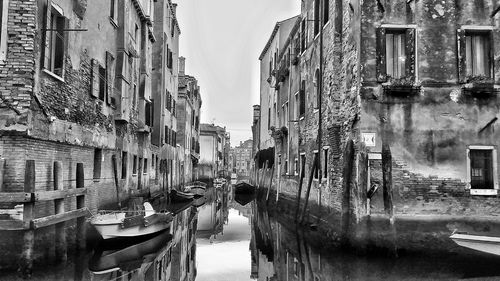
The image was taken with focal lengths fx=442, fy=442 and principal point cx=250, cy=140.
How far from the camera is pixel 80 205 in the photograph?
11.1 meters

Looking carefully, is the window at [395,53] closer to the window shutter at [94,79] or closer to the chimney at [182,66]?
the window shutter at [94,79]

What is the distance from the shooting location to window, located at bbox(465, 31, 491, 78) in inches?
449

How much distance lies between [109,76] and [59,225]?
706 cm

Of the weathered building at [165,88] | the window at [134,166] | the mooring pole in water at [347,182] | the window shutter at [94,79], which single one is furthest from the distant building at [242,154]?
the mooring pole in water at [347,182]

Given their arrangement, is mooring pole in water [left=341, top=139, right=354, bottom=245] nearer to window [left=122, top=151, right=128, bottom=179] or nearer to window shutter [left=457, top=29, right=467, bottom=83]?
window shutter [left=457, top=29, right=467, bottom=83]

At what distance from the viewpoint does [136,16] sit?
19312 mm

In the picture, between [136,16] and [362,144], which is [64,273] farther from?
[136,16]

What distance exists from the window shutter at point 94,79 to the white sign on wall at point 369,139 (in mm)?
7769

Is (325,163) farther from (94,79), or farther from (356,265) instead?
(94,79)

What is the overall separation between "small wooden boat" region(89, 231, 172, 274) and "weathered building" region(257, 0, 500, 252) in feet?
16.5

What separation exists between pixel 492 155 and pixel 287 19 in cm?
1857

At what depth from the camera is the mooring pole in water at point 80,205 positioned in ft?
33.6

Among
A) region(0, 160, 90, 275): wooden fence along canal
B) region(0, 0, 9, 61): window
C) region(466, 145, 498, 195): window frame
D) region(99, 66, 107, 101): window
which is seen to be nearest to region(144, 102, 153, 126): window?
region(99, 66, 107, 101): window


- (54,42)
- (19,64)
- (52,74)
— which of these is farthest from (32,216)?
(54,42)
